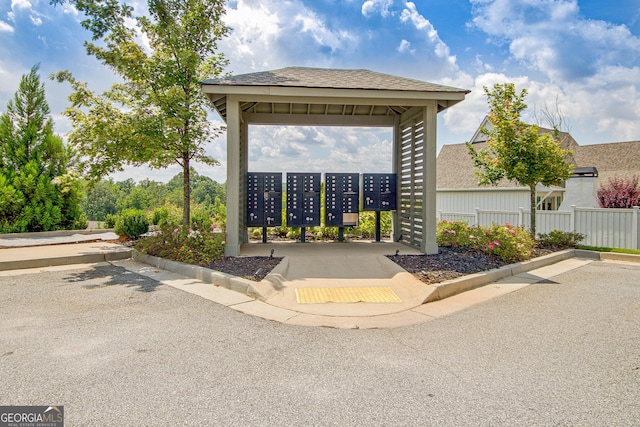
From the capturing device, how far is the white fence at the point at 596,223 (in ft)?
32.9

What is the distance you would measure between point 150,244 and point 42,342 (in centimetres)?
445

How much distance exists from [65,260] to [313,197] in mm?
5199

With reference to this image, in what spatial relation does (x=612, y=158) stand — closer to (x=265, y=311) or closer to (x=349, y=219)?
(x=349, y=219)

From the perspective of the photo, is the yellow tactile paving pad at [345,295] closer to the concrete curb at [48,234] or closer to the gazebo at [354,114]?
the gazebo at [354,114]

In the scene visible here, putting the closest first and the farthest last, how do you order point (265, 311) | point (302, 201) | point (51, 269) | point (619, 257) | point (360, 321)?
point (360, 321) < point (265, 311) < point (51, 269) < point (619, 257) < point (302, 201)

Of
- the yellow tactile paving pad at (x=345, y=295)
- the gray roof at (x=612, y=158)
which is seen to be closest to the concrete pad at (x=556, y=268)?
the yellow tactile paving pad at (x=345, y=295)

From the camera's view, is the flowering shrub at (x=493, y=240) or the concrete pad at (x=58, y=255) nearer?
the concrete pad at (x=58, y=255)

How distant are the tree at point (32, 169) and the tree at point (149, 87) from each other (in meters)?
3.47

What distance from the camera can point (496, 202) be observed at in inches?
672

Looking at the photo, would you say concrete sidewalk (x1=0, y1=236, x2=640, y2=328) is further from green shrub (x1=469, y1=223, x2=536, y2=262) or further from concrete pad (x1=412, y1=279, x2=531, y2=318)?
green shrub (x1=469, y1=223, x2=536, y2=262)

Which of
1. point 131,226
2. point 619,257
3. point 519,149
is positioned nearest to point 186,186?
point 131,226

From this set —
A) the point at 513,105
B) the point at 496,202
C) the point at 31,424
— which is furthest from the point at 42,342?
the point at 496,202

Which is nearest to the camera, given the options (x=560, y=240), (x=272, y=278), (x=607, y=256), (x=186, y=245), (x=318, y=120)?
(x=272, y=278)

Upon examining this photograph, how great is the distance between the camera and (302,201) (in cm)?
874
